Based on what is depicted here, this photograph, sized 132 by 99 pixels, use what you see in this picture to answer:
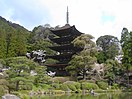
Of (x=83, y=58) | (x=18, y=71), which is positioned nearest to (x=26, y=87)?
(x=18, y=71)

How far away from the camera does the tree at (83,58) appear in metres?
45.4

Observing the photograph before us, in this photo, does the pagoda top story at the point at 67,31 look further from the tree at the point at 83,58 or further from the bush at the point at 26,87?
the bush at the point at 26,87

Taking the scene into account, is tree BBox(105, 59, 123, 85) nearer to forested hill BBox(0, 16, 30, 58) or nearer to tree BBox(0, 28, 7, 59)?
forested hill BBox(0, 16, 30, 58)

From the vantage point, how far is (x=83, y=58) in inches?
1788

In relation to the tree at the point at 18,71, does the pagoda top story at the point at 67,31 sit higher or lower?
higher

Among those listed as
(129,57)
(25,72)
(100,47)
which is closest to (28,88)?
(25,72)

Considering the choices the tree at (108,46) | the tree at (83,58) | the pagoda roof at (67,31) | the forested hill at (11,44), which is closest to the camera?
the tree at (83,58)

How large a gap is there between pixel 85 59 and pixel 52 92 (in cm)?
1153

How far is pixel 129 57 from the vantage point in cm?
4881

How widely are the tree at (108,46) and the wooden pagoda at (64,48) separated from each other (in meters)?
11.9

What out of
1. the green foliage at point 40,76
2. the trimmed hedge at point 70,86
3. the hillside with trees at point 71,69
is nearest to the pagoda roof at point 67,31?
the hillside with trees at point 71,69

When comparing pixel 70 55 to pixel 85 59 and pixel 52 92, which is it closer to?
pixel 85 59

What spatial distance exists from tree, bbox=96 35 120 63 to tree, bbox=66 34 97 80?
584 inches

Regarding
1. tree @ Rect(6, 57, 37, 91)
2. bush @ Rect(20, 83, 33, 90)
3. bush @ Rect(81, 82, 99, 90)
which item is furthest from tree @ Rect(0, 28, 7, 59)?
tree @ Rect(6, 57, 37, 91)
